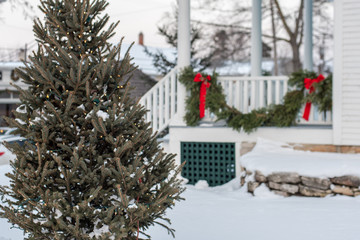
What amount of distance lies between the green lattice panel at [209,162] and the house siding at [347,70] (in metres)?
1.88

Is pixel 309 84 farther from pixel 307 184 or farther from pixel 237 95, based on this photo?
pixel 307 184

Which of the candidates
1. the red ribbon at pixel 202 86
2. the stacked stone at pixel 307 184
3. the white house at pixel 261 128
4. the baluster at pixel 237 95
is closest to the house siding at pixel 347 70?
the white house at pixel 261 128

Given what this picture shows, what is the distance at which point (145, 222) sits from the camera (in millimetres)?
3260

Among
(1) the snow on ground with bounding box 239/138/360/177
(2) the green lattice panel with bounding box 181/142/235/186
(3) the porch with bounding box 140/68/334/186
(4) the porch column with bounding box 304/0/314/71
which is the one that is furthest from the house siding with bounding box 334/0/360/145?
(4) the porch column with bounding box 304/0/314/71

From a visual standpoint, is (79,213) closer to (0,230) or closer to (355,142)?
(0,230)

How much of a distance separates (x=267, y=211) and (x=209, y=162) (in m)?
2.24

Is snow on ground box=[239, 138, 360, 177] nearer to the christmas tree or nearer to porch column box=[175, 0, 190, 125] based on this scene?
porch column box=[175, 0, 190, 125]

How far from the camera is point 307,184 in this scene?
6.23m

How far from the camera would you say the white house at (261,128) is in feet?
22.5

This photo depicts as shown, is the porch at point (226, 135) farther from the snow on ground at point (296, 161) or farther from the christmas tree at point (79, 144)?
the christmas tree at point (79, 144)

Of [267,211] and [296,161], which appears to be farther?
[296,161]

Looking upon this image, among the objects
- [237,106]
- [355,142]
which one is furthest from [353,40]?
[237,106]

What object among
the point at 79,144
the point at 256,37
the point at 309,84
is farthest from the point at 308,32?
the point at 79,144

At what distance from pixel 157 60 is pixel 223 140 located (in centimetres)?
803
